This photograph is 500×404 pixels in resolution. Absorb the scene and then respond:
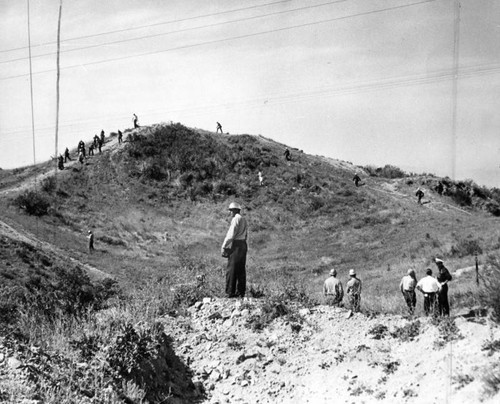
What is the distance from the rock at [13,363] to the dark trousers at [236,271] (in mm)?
4660

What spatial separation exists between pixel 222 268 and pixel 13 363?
9.75m

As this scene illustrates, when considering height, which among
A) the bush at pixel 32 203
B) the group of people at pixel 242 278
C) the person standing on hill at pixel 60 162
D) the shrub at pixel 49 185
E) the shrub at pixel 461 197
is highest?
the person standing on hill at pixel 60 162

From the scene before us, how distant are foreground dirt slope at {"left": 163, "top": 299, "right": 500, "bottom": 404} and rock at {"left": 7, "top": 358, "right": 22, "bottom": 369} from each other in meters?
A: 2.78

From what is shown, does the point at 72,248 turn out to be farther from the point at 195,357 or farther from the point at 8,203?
the point at 195,357

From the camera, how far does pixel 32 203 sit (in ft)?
128

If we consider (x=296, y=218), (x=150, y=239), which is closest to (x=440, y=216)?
(x=296, y=218)

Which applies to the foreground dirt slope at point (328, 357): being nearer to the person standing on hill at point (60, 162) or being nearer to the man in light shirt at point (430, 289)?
the man in light shirt at point (430, 289)

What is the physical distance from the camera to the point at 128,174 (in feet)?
164

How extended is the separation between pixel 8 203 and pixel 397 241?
26318 millimetres

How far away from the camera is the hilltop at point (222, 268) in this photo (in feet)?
25.1

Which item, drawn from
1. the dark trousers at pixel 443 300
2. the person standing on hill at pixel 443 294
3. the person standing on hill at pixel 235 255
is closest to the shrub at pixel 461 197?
the person standing on hill at pixel 443 294

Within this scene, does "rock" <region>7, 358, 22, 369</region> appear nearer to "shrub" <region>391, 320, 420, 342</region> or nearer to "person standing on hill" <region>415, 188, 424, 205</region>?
"shrub" <region>391, 320, 420, 342</region>

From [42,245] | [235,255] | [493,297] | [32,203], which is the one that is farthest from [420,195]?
[493,297]

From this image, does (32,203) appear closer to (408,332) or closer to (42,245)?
(42,245)
